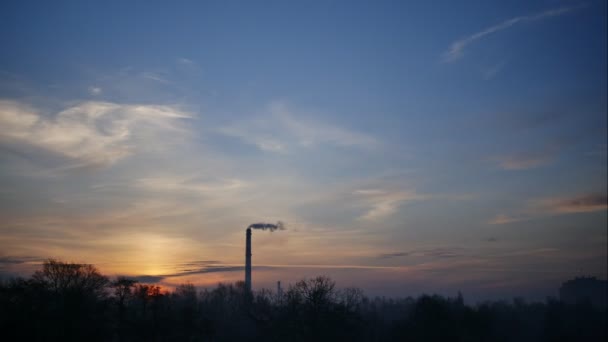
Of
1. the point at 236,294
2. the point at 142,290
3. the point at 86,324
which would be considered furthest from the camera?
the point at 236,294

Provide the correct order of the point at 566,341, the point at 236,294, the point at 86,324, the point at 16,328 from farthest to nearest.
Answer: the point at 236,294 → the point at 566,341 → the point at 86,324 → the point at 16,328

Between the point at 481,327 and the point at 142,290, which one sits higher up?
the point at 142,290

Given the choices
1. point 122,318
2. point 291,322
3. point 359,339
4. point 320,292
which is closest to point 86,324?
point 122,318

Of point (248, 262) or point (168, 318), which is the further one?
point (248, 262)

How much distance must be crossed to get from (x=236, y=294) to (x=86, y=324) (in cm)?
7284

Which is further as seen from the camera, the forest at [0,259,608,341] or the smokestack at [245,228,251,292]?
the smokestack at [245,228,251,292]

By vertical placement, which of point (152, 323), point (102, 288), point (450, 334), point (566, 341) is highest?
point (102, 288)

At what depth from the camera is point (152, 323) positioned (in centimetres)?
5772

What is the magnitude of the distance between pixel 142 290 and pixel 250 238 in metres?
60.5

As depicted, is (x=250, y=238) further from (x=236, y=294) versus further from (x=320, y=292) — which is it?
(x=320, y=292)

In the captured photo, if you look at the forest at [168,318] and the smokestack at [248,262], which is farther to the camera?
the smokestack at [248,262]

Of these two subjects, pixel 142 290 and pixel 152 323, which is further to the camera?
pixel 142 290

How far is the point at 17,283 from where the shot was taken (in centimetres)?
5559

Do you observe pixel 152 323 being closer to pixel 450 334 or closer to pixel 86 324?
pixel 86 324
